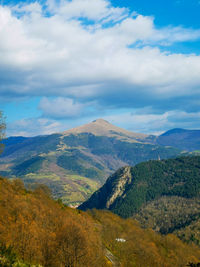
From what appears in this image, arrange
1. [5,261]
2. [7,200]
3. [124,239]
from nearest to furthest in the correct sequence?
1. [5,261]
2. [7,200]
3. [124,239]

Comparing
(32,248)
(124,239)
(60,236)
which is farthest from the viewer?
(124,239)

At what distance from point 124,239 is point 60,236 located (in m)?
117

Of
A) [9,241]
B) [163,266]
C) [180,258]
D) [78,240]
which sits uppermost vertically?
[9,241]

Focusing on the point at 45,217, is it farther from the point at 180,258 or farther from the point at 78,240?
the point at 180,258

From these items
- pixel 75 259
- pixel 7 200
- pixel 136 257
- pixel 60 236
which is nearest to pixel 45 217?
pixel 7 200

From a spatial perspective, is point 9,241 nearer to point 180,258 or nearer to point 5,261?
point 5,261

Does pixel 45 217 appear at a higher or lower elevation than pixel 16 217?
lower

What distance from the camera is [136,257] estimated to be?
5989 inches

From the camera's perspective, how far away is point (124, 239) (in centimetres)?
18612

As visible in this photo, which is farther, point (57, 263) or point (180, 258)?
point (180, 258)

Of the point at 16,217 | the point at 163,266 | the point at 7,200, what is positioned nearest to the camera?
the point at 16,217

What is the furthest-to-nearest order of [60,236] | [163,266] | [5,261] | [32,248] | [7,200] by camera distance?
[163,266] → [7,200] → [60,236] → [32,248] → [5,261]

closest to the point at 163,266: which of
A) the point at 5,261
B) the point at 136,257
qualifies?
the point at 136,257

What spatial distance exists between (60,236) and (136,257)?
8860 centimetres
